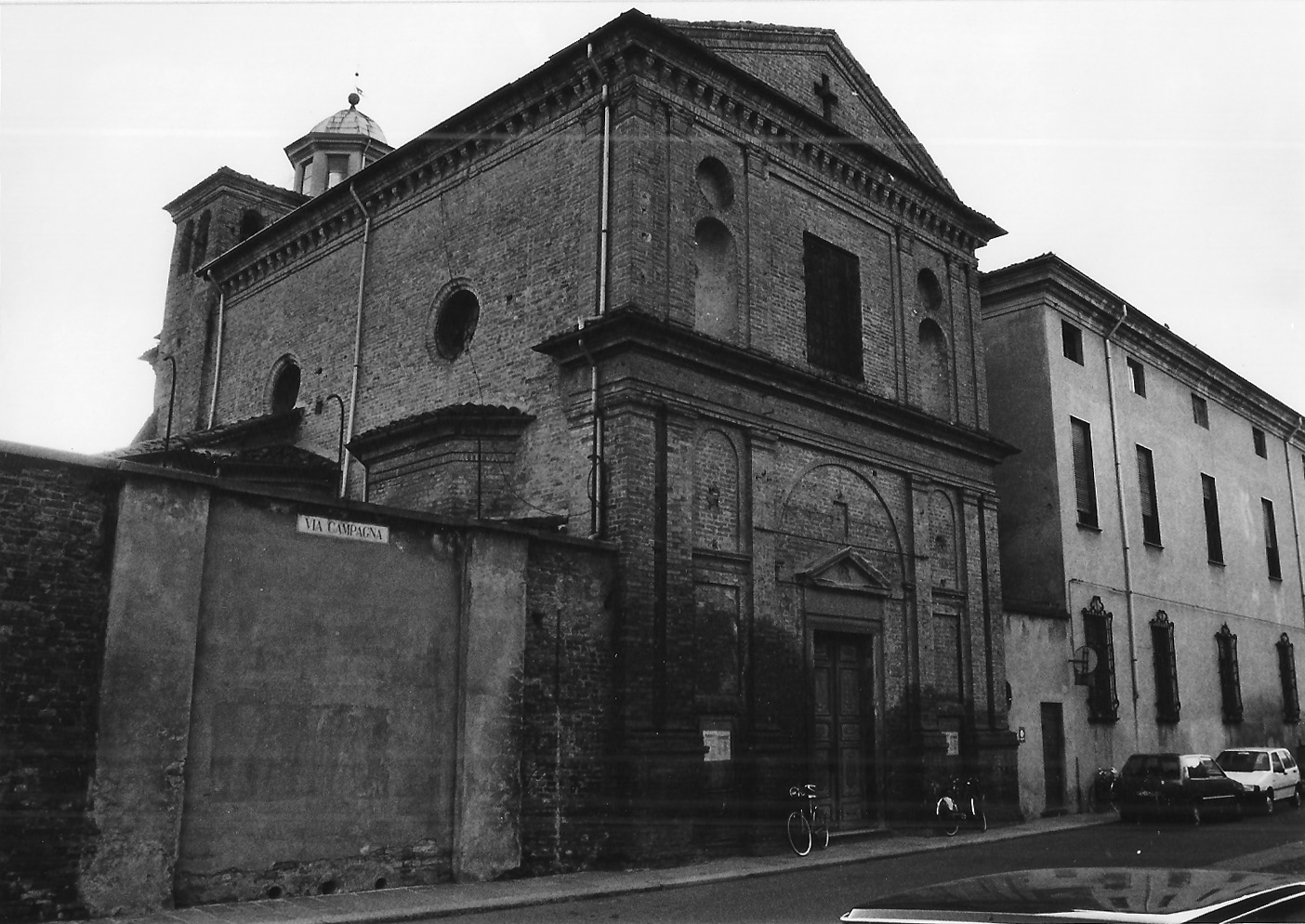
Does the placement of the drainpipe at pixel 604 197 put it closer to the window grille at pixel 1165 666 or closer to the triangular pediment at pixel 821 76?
the triangular pediment at pixel 821 76

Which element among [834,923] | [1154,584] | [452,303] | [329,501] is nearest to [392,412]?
[452,303]

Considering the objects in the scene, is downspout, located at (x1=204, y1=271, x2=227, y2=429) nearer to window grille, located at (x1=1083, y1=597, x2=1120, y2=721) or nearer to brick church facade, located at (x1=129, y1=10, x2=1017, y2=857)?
brick church facade, located at (x1=129, y1=10, x2=1017, y2=857)

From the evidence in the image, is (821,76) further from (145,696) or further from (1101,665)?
(145,696)

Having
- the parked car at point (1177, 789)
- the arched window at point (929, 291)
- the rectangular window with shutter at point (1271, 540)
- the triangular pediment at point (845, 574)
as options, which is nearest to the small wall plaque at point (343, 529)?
the triangular pediment at point (845, 574)

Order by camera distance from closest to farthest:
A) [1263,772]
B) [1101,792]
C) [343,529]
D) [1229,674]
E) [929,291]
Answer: [343,529], [929,291], [1101,792], [1263,772], [1229,674]

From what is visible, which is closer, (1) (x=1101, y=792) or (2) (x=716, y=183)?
(2) (x=716, y=183)

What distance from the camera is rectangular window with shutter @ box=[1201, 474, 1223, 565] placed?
29750 mm

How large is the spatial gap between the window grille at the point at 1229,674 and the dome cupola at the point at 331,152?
2667cm

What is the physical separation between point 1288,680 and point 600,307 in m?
26.6

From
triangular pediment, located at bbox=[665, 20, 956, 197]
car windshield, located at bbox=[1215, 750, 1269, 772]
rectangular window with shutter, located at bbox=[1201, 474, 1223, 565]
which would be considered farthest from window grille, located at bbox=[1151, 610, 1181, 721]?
triangular pediment, located at bbox=[665, 20, 956, 197]

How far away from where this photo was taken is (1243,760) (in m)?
23.0

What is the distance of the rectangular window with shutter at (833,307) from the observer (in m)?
18.0

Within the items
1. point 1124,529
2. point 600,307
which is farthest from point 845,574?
point 1124,529

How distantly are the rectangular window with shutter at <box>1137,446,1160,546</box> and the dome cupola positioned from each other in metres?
22.6
